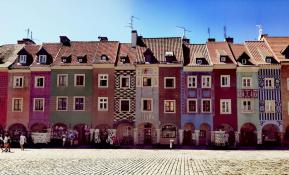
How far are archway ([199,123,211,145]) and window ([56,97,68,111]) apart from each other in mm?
15102

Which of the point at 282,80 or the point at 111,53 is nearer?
the point at 282,80

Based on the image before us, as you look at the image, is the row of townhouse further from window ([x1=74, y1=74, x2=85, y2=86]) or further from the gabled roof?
the gabled roof

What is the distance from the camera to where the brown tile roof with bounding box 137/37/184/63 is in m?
46.6

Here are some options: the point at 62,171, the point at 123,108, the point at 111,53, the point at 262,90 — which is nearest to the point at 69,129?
the point at 123,108

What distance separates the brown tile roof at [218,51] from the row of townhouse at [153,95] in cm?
13

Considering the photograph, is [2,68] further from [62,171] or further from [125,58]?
[62,171]

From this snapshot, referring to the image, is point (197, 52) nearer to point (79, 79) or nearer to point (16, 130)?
point (79, 79)

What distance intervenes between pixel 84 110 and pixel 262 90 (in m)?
19.4

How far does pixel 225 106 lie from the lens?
147ft

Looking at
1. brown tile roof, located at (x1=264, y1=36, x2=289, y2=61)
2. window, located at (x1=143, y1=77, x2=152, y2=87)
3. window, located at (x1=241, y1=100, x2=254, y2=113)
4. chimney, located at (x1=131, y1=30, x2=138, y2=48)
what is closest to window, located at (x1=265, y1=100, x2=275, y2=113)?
window, located at (x1=241, y1=100, x2=254, y2=113)

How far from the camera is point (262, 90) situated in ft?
146

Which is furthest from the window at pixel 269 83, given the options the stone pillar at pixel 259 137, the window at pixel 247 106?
the stone pillar at pixel 259 137

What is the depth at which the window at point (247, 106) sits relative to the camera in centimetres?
4431

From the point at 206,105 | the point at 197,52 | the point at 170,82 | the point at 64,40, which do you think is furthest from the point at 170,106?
the point at 64,40
